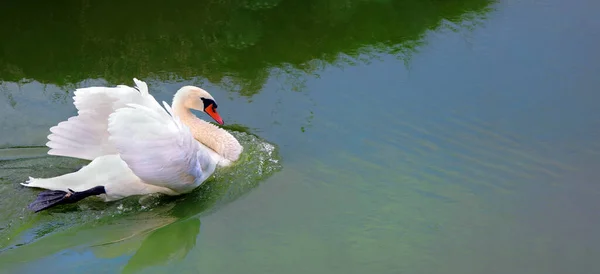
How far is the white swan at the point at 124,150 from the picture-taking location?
3.73 meters

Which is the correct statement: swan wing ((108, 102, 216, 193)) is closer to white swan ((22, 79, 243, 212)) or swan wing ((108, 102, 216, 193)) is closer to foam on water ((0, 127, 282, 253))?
white swan ((22, 79, 243, 212))

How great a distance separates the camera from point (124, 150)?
146 inches

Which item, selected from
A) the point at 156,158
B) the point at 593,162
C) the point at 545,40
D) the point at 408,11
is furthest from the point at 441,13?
the point at 156,158

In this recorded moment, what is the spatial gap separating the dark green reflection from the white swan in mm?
1621

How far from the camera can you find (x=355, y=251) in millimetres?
3762

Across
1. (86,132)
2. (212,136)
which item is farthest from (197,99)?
(86,132)

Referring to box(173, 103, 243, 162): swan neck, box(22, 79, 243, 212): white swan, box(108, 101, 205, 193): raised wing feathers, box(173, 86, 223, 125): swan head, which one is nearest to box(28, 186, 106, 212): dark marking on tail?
box(22, 79, 243, 212): white swan

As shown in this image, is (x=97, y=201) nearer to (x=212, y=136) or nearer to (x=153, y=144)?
(x=153, y=144)

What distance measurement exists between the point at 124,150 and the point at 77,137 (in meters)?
0.71

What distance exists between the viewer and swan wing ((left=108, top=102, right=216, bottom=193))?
370 cm

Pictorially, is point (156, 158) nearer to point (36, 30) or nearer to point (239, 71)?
point (239, 71)

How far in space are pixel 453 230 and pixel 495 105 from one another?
5.63ft

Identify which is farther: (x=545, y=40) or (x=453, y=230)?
(x=545, y=40)

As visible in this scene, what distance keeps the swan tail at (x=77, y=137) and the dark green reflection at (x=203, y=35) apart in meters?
1.61
